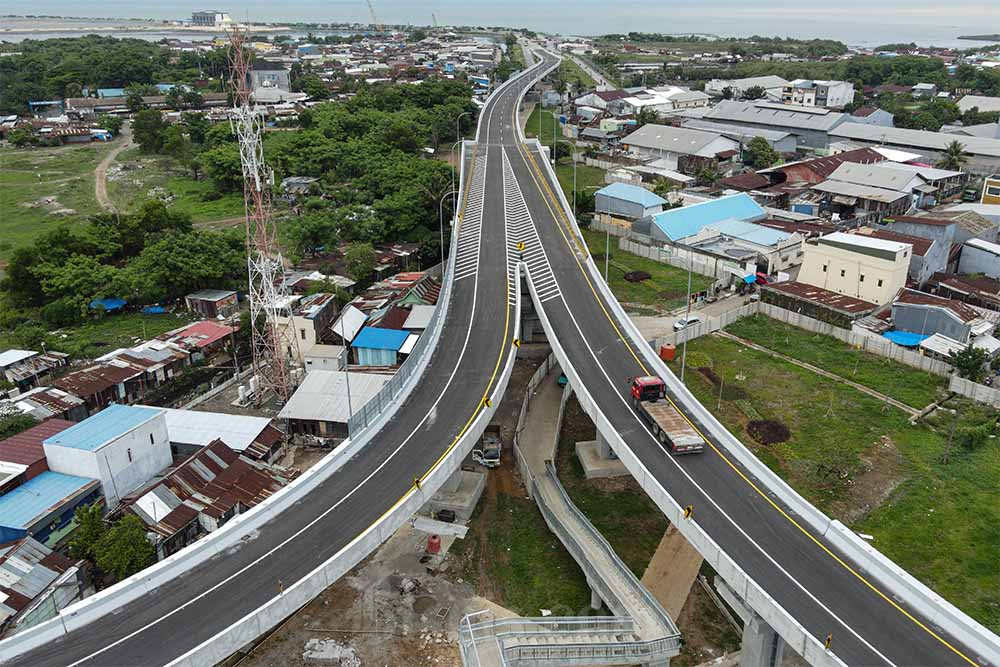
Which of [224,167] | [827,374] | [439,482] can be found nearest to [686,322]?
[827,374]

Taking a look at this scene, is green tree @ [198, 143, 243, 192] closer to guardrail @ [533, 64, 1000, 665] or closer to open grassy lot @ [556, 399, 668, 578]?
open grassy lot @ [556, 399, 668, 578]

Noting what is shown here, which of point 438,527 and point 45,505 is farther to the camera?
point 438,527

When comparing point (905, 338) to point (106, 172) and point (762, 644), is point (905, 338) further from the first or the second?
point (106, 172)

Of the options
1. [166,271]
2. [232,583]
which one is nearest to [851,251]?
[232,583]

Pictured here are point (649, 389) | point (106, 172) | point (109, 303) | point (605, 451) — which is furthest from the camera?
point (106, 172)

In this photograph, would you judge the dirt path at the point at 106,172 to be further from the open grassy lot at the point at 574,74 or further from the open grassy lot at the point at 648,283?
the open grassy lot at the point at 574,74

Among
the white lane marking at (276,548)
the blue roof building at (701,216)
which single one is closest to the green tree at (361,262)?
the white lane marking at (276,548)

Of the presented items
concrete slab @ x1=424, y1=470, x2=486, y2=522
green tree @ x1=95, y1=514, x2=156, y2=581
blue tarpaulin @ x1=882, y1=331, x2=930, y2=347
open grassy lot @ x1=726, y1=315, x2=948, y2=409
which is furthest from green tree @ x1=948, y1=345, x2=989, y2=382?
green tree @ x1=95, y1=514, x2=156, y2=581
